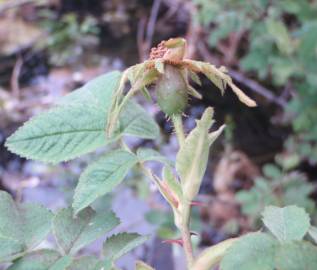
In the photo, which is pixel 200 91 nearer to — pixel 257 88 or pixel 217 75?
pixel 257 88

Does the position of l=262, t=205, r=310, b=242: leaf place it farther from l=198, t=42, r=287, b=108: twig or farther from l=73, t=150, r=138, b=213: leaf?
l=198, t=42, r=287, b=108: twig

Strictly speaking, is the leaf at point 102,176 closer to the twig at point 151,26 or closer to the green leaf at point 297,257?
the green leaf at point 297,257

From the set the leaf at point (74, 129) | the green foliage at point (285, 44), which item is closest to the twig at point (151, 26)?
the green foliage at point (285, 44)

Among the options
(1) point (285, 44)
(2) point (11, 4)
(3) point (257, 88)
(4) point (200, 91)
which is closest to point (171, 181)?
(1) point (285, 44)

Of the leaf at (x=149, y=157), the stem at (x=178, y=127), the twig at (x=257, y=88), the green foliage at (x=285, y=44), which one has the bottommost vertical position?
the twig at (x=257, y=88)

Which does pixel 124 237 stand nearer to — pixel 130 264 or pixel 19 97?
pixel 130 264

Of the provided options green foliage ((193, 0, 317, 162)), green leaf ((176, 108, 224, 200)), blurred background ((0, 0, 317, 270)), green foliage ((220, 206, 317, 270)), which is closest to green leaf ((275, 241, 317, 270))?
green foliage ((220, 206, 317, 270))

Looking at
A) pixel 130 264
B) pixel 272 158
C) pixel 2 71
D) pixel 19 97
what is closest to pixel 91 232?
pixel 130 264
